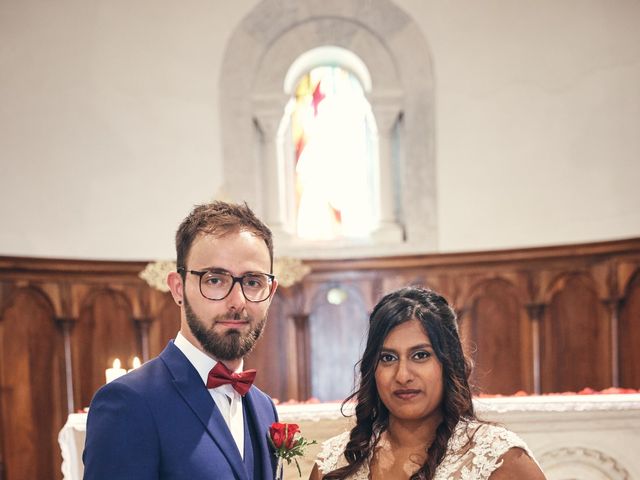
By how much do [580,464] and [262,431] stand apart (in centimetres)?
181

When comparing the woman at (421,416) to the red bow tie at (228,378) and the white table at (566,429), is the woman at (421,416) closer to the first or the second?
the red bow tie at (228,378)

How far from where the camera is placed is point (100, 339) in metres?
5.73

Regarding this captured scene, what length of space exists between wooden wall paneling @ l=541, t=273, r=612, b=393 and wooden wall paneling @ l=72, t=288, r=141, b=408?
3.88m

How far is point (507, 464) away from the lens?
1.85m

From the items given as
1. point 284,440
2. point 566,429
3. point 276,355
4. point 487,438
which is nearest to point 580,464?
point 566,429

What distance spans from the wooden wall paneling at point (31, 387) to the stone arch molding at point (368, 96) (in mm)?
2039

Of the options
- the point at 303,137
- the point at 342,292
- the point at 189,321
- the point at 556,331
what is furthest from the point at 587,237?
the point at 189,321

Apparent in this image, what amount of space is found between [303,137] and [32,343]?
327 cm

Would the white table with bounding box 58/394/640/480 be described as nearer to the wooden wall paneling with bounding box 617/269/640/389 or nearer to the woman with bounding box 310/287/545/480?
the woman with bounding box 310/287/545/480

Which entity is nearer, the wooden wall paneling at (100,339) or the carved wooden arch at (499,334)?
the wooden wall paneling at (100,339)

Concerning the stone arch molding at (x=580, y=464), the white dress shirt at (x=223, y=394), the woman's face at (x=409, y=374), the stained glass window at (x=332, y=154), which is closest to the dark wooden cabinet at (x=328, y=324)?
the stained glass window at (x=332, y=154)

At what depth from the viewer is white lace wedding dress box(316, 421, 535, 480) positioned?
Result: 6.08 feet

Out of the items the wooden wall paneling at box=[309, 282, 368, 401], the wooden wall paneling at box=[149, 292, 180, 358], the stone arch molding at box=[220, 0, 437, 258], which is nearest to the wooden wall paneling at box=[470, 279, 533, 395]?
the stone arch molding at box=[220, 0, 437, 258]

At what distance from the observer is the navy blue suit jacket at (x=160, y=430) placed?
5.09ft
